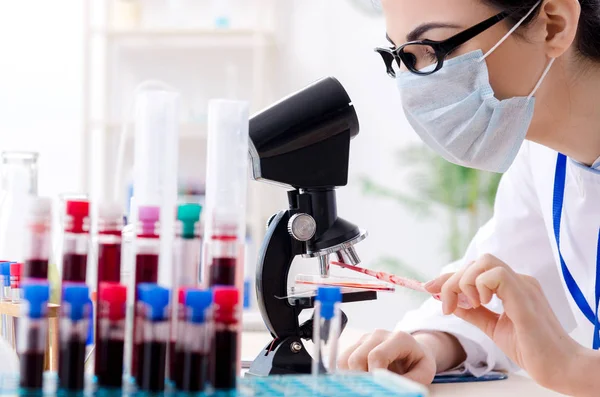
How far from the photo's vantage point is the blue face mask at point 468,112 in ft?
4.31

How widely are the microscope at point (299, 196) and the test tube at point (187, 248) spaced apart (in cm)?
35

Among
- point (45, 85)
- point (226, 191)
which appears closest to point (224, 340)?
point (226, 191)

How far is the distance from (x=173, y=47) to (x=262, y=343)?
2.61 m

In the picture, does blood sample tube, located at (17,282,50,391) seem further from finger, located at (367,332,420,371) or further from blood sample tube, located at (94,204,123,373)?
finger, located at (367,332,420,371)

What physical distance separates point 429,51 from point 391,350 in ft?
1.74

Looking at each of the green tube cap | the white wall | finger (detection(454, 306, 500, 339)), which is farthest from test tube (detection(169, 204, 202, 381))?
the white wall

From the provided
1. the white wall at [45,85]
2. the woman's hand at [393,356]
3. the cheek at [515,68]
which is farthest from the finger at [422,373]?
the white wall at [45,85]

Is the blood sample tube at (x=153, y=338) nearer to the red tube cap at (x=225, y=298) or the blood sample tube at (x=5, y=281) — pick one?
the red tube cap at (x=225, y=298)

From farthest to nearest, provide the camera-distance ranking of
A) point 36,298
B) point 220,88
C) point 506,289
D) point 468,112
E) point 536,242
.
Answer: point 220,88 < point 536,242 < point 468,112 < point 506,289 < point 36,298

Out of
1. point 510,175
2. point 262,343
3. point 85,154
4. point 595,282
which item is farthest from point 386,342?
point 85,154

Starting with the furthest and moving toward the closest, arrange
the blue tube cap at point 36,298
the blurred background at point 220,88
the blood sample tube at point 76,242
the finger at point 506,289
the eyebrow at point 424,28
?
the blurred background at point 220,88 → the eyebrow at point 424,28 → the finger at point 506,289 → the blood sample tube at point 76,242 → the blue tube cap at point 36,298

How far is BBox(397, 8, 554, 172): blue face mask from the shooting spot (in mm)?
1314

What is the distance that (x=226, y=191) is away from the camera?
2.94ft

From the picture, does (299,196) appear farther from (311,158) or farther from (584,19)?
(584,19)
